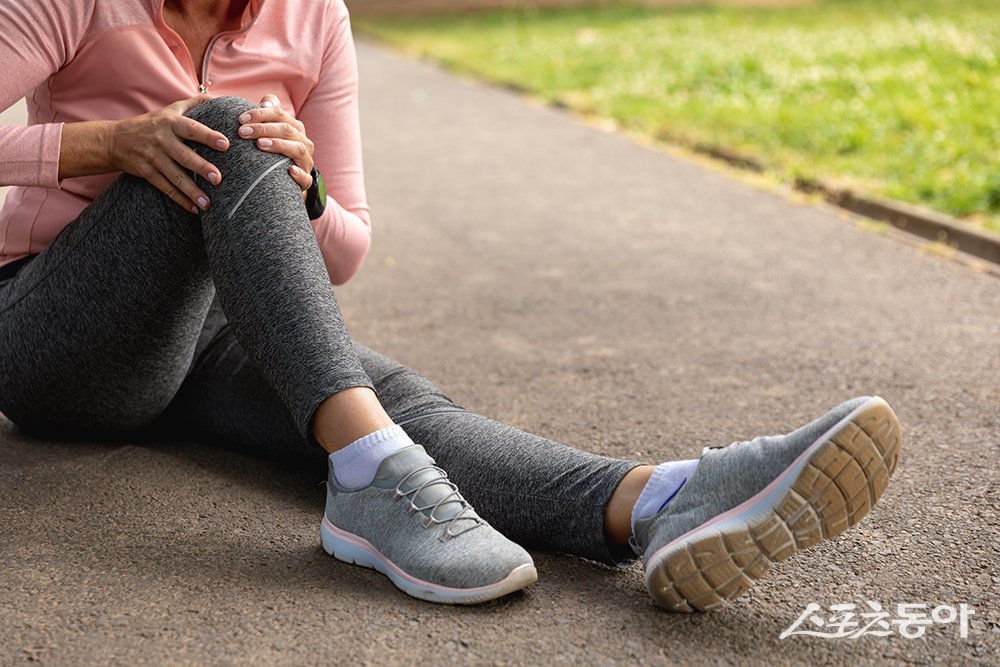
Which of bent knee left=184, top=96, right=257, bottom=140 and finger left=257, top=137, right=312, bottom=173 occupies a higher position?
bent knee left=184, top=96, right=257, bottom=140

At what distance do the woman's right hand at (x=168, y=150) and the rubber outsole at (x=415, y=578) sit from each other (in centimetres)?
63

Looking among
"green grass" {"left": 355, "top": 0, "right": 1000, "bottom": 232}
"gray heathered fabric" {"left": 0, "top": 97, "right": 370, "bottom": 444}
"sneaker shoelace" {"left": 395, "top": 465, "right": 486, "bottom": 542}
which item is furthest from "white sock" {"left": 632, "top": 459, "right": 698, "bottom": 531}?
"green grass" {"left": 355, "top": 0, "right": 1000, "bottom": 232}

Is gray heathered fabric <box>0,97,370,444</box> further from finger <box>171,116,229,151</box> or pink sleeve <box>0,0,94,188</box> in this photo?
pink sleeve <box>0,0,94,188</box>

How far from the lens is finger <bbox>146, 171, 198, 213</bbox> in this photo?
2.17m

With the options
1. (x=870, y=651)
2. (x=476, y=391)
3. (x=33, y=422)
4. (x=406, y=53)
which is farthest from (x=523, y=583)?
(x=406, y=53)

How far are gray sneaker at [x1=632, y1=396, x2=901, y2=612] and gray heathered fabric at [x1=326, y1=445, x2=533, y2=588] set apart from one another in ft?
0.83

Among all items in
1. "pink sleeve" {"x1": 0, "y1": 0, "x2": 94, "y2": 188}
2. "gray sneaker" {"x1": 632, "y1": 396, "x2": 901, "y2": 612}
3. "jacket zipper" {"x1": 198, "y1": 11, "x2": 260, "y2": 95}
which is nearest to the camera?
"gray sneaker" {"x1": 632, "y1": 396, "x2": 901, "y2": 612}

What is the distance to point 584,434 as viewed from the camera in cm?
308

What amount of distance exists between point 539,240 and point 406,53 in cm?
1151

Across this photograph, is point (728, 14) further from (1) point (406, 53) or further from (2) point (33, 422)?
(2) point (33, 422)

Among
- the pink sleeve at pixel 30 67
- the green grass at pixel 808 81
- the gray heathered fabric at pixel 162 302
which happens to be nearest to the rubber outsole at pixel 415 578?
the gray heathered fabric at pixel 162 302

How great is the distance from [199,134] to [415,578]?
0.84 metres

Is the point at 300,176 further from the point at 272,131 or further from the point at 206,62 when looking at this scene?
the point at 206,62

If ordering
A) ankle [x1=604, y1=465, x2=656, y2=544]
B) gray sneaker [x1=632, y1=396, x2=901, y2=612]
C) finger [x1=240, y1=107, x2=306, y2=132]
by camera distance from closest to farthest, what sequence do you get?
1. gray sneaker [x1=632, y1=396, x2=901, y2=612]
2. ankle [x1=604, y1=465, x2=656, y2=544]
3. finger [x1=240, y1=107, x2=306, y2=132]
